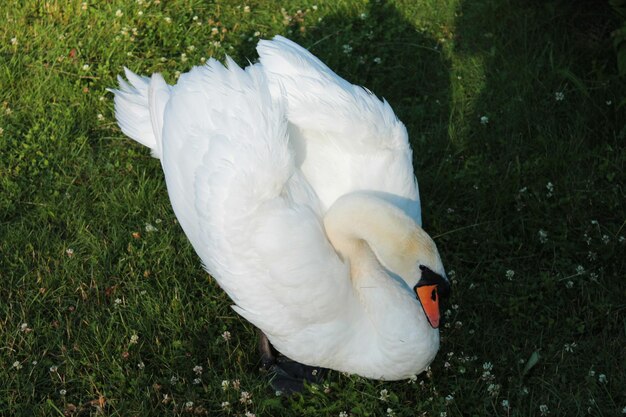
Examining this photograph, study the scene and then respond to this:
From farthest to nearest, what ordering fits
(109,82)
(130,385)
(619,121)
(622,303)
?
(109,82) < (619,121) < (622,303) < (130,385)

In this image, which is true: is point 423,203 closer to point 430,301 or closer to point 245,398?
point 430,301

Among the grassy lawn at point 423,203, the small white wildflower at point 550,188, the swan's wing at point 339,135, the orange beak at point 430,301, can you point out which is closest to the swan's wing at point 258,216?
the swan's wing at point 339,135

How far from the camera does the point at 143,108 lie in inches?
208

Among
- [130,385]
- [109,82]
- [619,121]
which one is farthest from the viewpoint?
[109,82]

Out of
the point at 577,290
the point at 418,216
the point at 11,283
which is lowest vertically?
the point at 11,283

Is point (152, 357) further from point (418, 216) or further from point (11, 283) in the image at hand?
point (418, 216)

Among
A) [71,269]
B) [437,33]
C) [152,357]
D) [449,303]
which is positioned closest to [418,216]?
[449,303]

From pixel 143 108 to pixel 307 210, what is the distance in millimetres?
1688

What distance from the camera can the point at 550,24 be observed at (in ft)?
20.2

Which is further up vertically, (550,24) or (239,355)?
(550,24)

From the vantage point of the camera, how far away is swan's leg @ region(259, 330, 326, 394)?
14.3 feet

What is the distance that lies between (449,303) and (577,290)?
2.21 ft

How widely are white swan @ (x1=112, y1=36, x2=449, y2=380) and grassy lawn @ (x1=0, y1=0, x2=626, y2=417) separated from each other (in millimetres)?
374

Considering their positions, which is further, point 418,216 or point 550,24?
point 550,24
